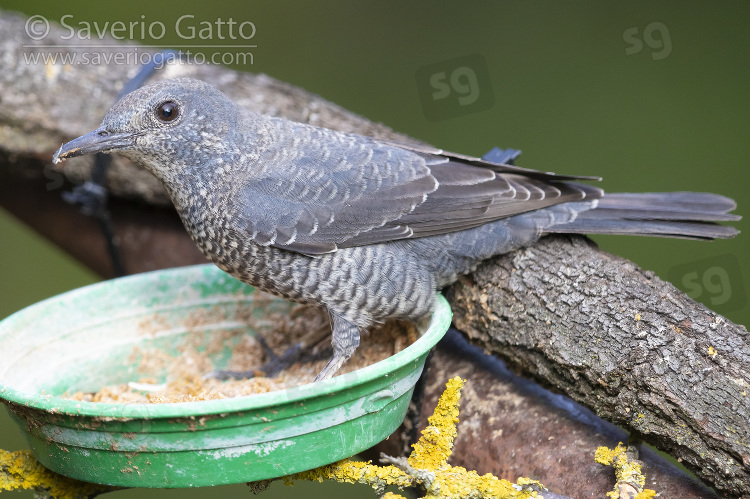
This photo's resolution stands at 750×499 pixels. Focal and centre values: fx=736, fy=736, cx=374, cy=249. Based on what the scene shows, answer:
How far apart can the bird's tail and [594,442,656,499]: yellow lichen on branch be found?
29.7 inches

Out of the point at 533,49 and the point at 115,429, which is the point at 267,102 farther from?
the point at 533,49

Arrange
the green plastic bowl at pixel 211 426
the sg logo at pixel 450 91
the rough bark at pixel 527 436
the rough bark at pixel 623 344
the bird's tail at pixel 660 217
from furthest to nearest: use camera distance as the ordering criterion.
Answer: the sg logo at pixel 450 91, the bird's tail at pixel 660 217, the rough bark at pixel 527 436, the rough bark at pixel 623 344, the green plastic bowl at pixel 211 426

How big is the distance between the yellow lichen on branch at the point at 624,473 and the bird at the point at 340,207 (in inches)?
27.6

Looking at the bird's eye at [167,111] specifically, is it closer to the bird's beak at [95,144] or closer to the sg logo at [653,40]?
the bird's beak at [95,144]

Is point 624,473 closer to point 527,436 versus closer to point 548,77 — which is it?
point 527,436

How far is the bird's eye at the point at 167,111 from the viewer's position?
7.45ft

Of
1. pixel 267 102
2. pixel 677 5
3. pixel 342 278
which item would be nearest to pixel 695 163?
pixel 677 5

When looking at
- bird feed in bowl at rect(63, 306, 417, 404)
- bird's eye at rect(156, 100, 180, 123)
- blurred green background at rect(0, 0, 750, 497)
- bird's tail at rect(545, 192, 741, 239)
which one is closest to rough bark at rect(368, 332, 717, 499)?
bird feed in bowl at rect(63, 306, 417, 404)

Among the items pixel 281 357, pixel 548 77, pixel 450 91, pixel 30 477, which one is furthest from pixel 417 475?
pixel 548 77

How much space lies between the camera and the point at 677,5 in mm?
4500

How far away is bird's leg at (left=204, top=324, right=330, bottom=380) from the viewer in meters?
2.71

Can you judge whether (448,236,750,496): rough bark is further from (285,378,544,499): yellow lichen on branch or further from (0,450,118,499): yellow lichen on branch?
(0,450,118,499): yellow lichen on branch

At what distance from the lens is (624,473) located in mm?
1939

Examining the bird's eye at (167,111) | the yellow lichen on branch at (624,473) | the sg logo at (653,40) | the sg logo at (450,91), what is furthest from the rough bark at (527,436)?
the sg logo at (653,40)
